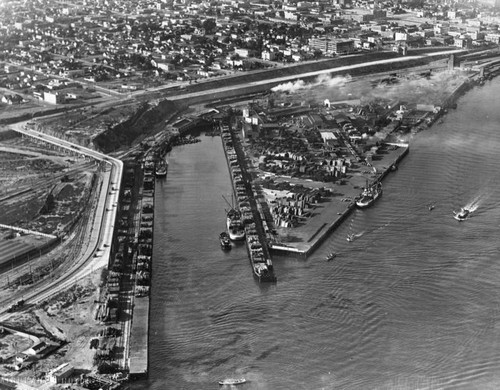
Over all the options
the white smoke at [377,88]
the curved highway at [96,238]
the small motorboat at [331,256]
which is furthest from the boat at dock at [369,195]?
the white smoke at [377,88]

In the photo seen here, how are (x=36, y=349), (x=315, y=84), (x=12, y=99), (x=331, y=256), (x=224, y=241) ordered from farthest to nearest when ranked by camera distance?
1. (x=315, y=84)
2. (x=12, y=99)
3. (x=224, y=241)
4. (x=331, y=256)
5. (x=36, y=349)

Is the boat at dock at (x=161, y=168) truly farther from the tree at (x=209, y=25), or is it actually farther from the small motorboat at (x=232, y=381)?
the tree at (x=209, y=25)

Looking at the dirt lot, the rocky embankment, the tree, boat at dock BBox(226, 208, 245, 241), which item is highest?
the dirt lot

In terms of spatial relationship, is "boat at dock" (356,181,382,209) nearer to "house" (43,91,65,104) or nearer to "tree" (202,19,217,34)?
"house" (43,91,65,104)

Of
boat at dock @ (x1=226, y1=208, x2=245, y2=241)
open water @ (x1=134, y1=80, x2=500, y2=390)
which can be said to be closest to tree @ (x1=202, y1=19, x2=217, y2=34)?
open water @ (x1=134, y1=80, x2=500, y2=390)

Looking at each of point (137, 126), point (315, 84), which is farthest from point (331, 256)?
point (315, 84)

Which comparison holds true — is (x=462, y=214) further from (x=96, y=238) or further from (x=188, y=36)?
(x=188, y=36)

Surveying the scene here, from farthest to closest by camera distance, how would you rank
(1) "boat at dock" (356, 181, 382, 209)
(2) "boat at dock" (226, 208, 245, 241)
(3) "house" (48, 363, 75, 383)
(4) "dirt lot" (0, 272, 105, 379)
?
(1) "boat at dock" (356, 181, 382, 209)
(2) "boat at dock" (226, 208, 245, 241)
(4) "dirt lot" (0, 272, 105, 379)
(3) "house" (48, 363, 75, 383)
